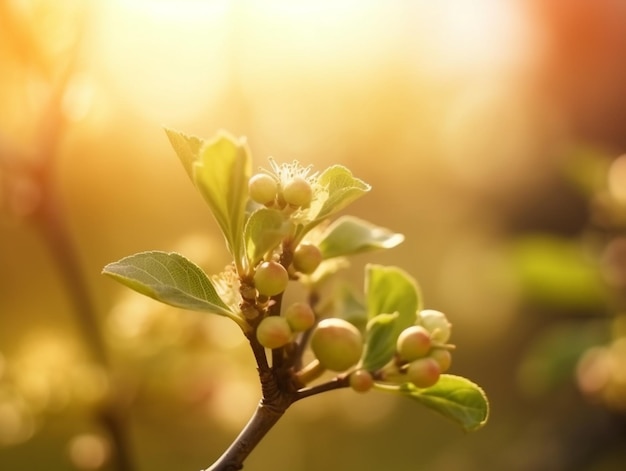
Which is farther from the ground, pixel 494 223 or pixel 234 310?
pixel 234 310

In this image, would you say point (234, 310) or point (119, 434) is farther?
point (119, 434)

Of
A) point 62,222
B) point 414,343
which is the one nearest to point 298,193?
point 414,343

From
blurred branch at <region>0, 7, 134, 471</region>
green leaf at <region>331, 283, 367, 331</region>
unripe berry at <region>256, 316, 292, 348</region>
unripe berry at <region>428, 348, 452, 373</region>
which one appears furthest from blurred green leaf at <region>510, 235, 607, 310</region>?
unripe berry at <region>256, 316, 292, 348</region>

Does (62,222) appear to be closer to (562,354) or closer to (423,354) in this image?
(423,354)

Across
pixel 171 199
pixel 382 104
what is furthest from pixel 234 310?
pixel 382 104

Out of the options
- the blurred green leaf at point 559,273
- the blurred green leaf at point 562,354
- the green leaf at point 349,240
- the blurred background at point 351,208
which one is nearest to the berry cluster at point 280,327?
the green leaf at point 349,240

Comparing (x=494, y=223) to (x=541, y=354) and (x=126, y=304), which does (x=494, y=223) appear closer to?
(x=541, y=354)

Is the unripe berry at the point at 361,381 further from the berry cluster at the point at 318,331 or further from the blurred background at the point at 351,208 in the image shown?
the blurred background at the point at 351,208
